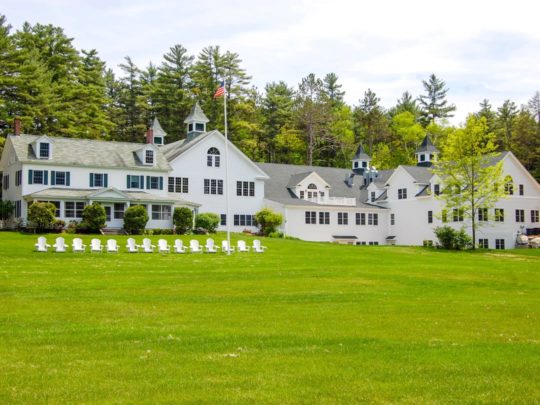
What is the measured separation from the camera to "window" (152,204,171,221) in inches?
1966

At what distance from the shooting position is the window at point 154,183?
172 feet

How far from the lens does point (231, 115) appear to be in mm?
76812

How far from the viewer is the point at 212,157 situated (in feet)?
184

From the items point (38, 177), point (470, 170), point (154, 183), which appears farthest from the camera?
point (154, 183)

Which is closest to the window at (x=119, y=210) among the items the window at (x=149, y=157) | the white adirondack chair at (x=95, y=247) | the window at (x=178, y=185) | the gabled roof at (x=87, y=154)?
the gabled roof at (x=87, y=154)

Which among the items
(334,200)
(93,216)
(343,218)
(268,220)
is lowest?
(268,220)

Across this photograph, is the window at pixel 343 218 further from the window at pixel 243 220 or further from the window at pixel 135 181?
the window at pixel 135 181

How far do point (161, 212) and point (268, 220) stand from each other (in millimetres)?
8458

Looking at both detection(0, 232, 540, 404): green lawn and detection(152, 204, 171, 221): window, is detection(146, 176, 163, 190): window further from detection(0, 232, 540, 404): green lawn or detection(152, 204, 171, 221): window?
detection(0, 232, 540, 404): green lawn

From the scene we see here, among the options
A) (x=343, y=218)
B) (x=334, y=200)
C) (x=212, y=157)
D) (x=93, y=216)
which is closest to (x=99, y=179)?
(x=93, y=216)

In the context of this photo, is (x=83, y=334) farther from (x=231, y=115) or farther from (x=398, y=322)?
(x=231, y=115)

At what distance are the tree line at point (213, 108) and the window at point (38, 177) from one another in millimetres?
11288

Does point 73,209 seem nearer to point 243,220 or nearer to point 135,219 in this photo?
point 135,219

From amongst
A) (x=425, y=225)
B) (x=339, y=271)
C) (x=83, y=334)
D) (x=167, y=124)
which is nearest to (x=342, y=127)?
(x=167, y=124)
